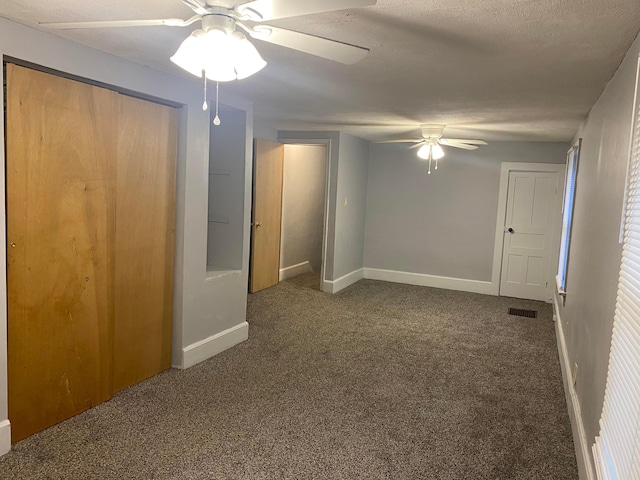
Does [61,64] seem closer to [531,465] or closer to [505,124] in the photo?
[531,465]

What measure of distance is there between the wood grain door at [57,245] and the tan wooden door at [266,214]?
3102 millimetres

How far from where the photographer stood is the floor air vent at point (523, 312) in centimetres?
564

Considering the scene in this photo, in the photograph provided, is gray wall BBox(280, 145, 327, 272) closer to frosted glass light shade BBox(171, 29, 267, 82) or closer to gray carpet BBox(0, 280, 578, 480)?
gray carpet BBox(0, 280, 578, 480)

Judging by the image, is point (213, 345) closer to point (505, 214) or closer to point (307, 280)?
point (307, 280)

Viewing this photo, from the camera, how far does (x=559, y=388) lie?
3570 mm

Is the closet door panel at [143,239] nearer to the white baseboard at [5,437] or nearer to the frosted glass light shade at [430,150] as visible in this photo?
the white baseboard at [5,437]

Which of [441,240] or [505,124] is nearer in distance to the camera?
[505,124]

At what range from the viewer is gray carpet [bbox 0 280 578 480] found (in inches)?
97.7

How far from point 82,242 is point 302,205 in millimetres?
4806

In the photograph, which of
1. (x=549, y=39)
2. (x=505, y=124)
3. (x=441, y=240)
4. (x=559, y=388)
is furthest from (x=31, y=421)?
(x=441, y=240)

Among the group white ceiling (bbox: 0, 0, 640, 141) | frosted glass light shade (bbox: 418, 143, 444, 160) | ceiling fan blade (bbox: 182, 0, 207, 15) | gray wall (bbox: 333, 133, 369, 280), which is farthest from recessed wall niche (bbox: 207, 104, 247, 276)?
ceiling fan blade (bbox: 182, 0, 207, 15)

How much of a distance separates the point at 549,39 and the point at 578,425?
2.05 m

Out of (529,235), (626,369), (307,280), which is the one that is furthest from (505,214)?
(626,369)

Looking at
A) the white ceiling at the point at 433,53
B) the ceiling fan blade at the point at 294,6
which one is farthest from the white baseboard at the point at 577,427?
the ceiling fan blade at the point at 294,6
